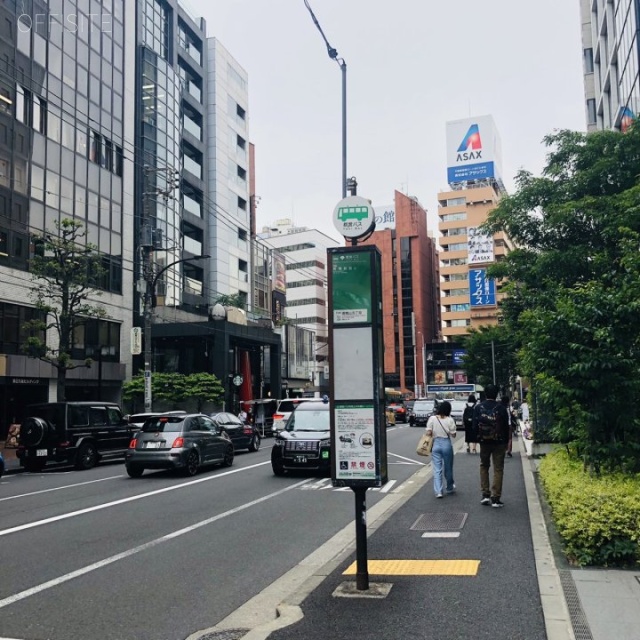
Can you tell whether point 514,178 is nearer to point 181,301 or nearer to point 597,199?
point 597,199

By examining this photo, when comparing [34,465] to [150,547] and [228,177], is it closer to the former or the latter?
[150,547]

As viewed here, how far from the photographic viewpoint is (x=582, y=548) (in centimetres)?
669

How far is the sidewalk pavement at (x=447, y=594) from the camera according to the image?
511cm

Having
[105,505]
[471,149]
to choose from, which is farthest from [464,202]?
[105,505]

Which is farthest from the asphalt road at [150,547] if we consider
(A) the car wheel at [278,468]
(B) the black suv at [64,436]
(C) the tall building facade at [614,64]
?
(C) the tall building facade at [614,64]

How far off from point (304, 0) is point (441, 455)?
779cm

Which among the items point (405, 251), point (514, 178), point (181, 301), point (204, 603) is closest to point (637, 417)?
point (204, 603)

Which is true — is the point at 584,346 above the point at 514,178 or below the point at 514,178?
below

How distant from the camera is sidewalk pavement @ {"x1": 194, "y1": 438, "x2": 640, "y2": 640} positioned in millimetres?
5113

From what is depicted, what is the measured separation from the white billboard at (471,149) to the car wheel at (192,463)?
93.8 metres

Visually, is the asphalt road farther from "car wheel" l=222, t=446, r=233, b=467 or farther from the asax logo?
the asax logo

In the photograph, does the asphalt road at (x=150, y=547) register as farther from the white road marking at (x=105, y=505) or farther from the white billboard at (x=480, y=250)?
the white billboard at (x=480, y=250)

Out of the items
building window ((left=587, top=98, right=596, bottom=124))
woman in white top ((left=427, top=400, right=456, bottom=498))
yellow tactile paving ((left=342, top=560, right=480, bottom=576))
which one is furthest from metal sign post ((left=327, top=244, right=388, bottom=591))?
building window ((left=587, top=98, right=596, bottom=124))

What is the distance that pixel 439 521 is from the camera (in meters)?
9.58
